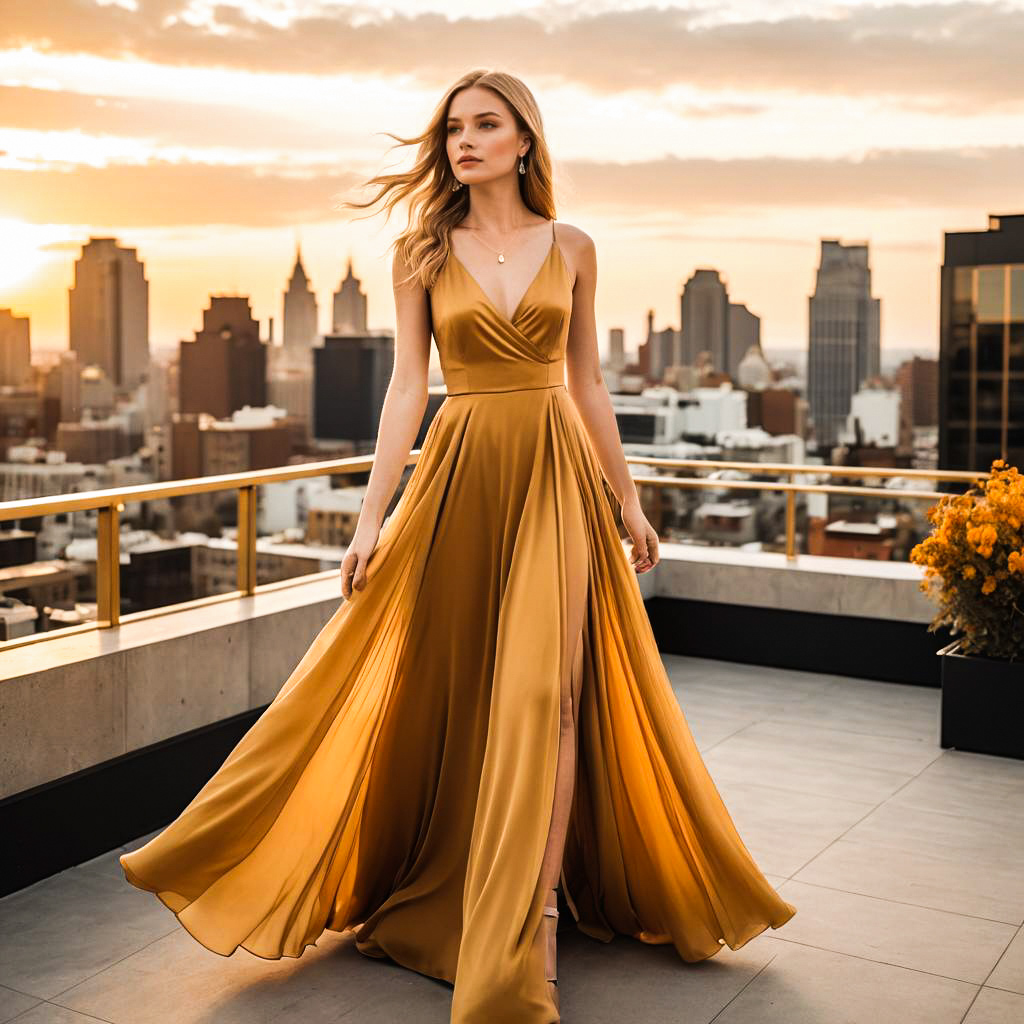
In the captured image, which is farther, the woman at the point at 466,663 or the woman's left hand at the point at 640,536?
the woman's left hand at the point at 640,536

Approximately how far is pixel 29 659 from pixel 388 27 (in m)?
12.3

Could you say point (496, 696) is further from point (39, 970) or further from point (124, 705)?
point (124, 705)

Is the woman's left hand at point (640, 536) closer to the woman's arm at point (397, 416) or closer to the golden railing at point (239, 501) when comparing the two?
the woman's arm at point (397, 416)

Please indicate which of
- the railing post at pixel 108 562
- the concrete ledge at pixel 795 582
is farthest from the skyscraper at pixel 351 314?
the concrete ledge at pixel 795 582

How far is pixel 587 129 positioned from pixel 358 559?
11710 millimetres

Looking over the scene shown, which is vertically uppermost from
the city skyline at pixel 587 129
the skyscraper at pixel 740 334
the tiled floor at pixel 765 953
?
the city skyline at pixel 587 129

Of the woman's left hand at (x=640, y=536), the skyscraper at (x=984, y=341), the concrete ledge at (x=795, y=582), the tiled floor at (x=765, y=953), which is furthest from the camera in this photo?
the skyscraper at (x=984, y=341)

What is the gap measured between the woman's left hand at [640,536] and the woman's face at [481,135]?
0.81 metres

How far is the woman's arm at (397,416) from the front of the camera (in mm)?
2885

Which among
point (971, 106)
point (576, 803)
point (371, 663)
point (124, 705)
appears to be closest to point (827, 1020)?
point (576, 803)

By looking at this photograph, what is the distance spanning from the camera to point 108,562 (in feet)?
12.6

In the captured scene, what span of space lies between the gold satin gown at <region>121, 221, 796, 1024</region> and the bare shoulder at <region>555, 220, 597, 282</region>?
0.17 feet

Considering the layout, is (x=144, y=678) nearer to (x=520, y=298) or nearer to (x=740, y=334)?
(x=520, y=298)

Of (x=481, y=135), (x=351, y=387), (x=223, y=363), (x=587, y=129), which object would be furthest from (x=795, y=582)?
(x=587, y=129)
